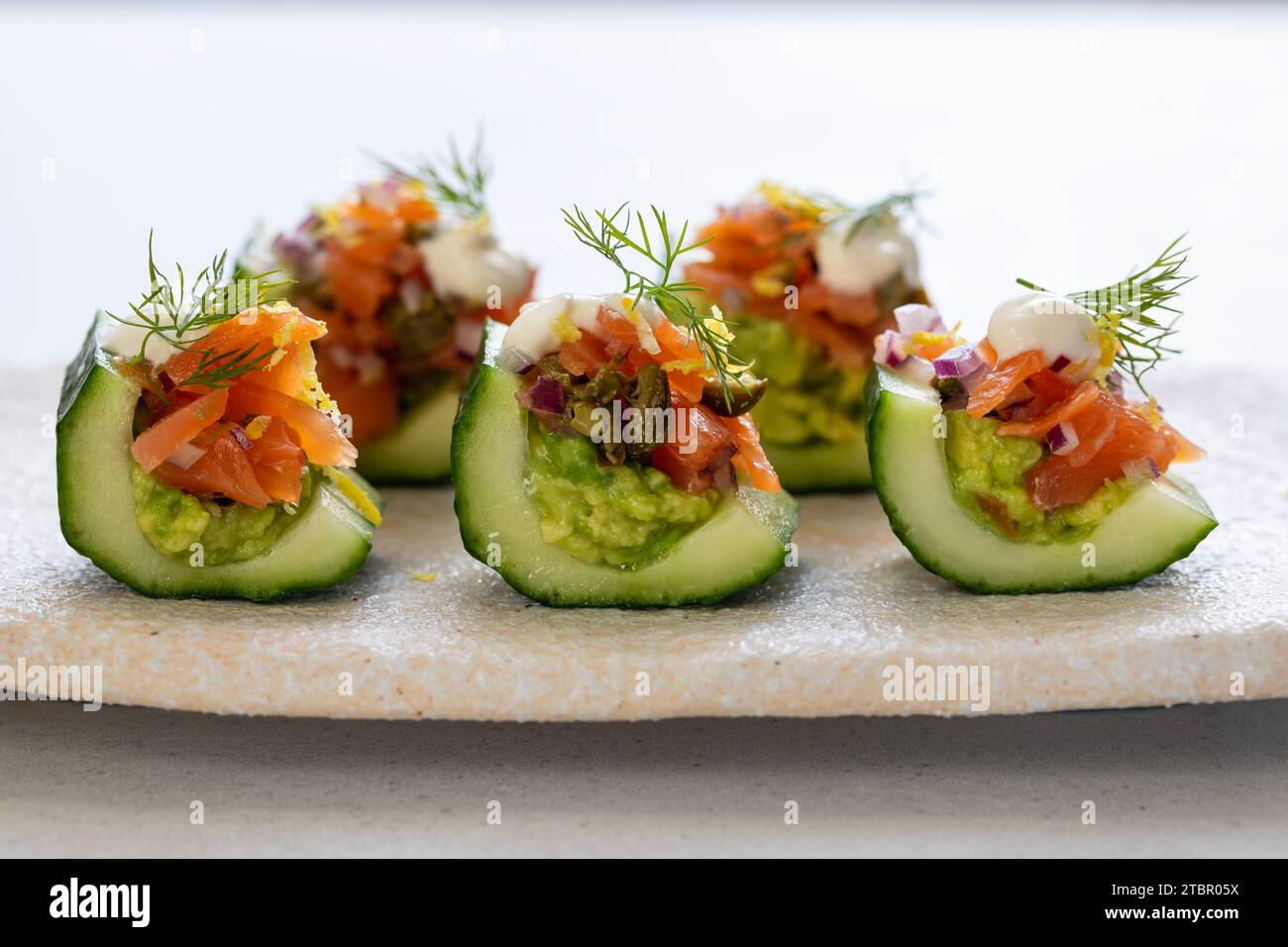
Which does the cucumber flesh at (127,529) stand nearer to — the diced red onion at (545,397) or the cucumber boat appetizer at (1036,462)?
the diced red onion at (545,397)

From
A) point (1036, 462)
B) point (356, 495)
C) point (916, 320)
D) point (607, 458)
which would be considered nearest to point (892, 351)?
point (916, 320)

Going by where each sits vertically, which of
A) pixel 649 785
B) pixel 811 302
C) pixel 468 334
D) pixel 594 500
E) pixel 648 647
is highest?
pixel 811 302

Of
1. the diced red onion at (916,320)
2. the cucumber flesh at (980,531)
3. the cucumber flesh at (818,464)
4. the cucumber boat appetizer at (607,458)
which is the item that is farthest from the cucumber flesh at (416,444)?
the cucumber flesh at (980,531)

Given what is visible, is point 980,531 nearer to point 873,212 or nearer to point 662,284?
point 662,284

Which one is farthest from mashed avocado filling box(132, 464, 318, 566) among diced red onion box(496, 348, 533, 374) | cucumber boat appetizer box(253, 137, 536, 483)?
cucumber boat appetizer box(253, 137, 536, 483)

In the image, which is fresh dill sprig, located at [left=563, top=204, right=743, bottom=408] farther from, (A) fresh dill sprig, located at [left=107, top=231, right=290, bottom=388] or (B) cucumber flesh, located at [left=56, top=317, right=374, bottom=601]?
(B) cucumber flesh, located at [left=56, top=317, right=374, bottom=601]
